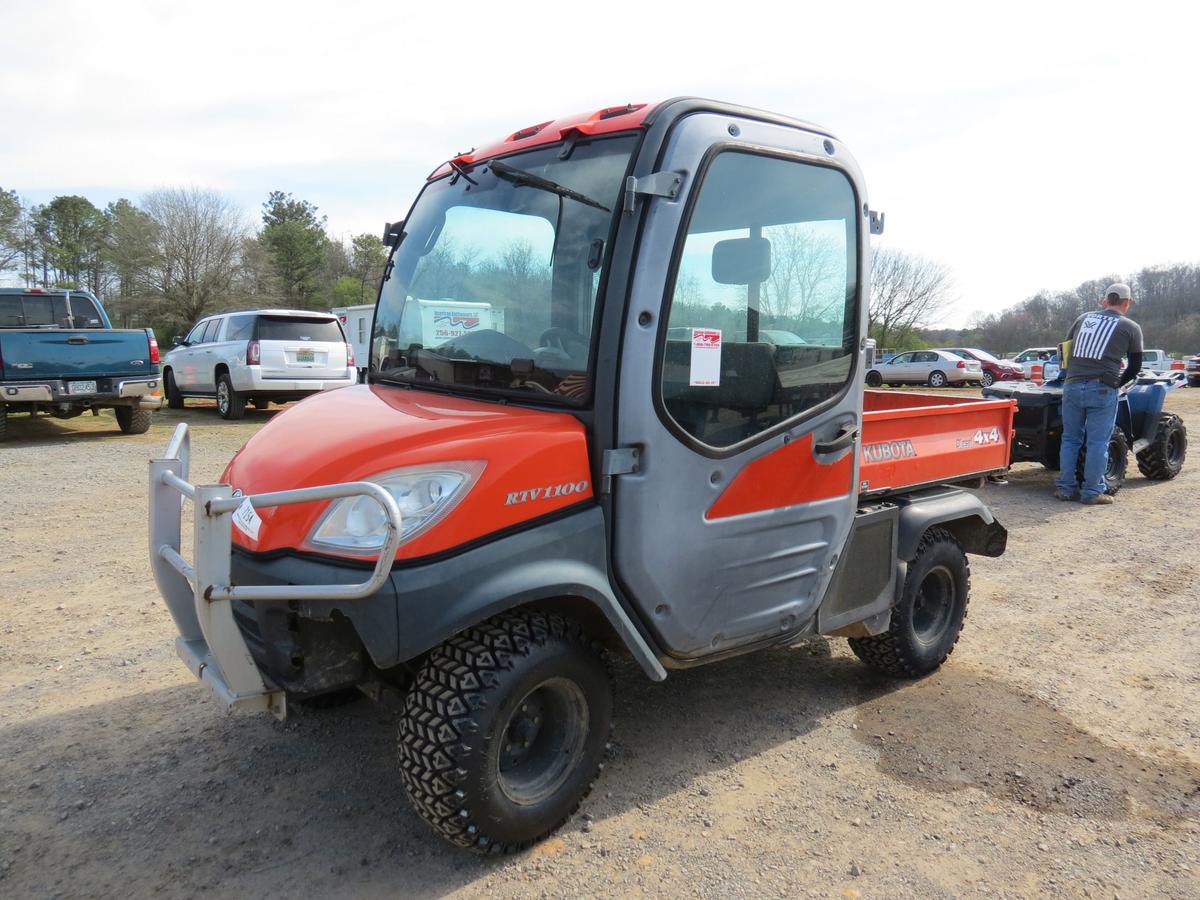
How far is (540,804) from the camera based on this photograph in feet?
8.64

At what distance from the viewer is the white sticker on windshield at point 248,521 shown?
252 centimetres

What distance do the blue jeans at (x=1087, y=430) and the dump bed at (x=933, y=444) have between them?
158 inches

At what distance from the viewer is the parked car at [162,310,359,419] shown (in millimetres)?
13203

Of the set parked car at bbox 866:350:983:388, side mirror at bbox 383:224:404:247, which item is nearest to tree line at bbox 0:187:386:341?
parked car at bbox 866:350:983:388

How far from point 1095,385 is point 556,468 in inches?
287

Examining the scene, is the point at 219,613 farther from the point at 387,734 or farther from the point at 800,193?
the point at 800,193

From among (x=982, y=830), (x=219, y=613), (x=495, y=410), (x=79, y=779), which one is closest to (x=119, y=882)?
(x=79, y=779)

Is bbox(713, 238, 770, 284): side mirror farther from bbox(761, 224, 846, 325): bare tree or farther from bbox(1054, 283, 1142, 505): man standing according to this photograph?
bbox(1054, 283, 1142, 505): man standing

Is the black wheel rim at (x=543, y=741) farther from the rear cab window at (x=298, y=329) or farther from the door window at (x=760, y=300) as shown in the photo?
the rear cab window at (x=298, y=329)

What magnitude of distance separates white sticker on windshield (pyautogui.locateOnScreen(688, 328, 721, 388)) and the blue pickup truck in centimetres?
1034

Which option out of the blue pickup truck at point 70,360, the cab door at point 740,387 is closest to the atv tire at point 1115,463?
the cab door at point 740,387

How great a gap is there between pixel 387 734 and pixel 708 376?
6.28 ft

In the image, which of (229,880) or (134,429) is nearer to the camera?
(229,880)

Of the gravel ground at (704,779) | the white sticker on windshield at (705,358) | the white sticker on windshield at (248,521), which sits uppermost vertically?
the white sticker on windshield at (705,358)
